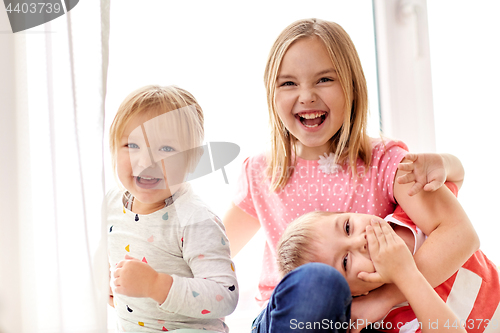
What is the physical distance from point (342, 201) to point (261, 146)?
229 millimetres

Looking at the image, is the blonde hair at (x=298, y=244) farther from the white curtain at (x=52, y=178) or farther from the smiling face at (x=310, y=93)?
the white curtain at (x=52, y=178)

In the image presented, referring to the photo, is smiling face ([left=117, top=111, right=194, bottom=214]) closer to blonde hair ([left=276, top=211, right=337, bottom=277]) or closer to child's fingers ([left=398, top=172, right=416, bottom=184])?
blonde hair ([left=276, top=211, right=337, bottom=277])

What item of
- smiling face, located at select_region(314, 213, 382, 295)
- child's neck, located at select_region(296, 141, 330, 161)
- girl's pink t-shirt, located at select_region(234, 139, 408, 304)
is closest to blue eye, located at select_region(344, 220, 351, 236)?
smiling face, located at select_region(314, 213, 382, 295)

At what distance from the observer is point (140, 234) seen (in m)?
0.84

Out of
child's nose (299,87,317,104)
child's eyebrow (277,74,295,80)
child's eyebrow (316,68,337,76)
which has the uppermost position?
child's eyebrow (316,68,337,76)

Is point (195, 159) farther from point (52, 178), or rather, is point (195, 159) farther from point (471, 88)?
point (471, 88)

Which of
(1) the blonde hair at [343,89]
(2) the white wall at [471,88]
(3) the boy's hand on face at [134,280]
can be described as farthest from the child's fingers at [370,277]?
(2) the white wall at [471,88]

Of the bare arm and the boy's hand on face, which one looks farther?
the bare arm

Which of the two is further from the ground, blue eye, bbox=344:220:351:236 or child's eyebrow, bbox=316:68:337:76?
child's eyebrow, bbox=316:68:337:76

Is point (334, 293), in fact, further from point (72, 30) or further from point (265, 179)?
point (72, 30)

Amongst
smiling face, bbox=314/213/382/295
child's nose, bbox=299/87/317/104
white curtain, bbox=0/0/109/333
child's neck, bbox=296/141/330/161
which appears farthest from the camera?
child's neck, bbox=296/141/330/161

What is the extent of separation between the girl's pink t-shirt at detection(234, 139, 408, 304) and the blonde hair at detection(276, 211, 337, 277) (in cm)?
10

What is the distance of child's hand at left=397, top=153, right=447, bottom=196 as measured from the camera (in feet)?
2.62

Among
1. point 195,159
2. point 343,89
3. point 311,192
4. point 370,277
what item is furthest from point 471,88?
point 195,159
